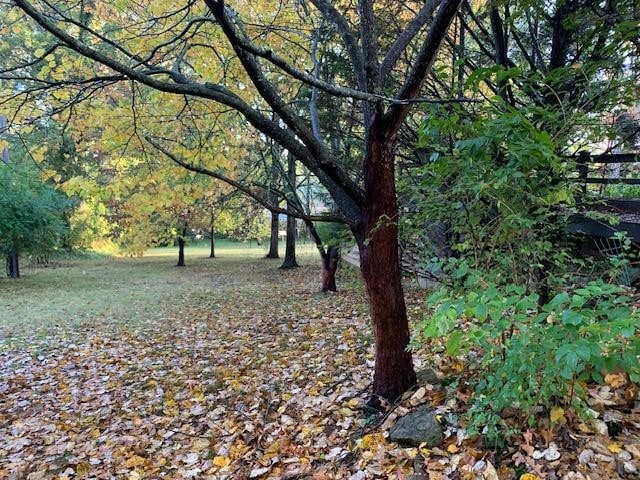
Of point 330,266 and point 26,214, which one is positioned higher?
point 26,214

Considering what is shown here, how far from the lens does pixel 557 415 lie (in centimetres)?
203

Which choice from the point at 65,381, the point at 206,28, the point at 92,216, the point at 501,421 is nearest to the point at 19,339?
the point at 65,381

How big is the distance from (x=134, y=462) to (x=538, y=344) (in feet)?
8.75

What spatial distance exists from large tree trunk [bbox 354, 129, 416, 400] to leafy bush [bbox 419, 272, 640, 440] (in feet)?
2.24

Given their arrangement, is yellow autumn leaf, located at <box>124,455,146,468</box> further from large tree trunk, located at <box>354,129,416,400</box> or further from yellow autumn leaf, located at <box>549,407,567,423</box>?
yellow autumn leaf, located at <box>549,407,567,423</box>

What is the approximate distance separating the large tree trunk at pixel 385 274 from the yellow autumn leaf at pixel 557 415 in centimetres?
97

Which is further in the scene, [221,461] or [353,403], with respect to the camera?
[353,403]

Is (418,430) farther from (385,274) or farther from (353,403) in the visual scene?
(385,274)

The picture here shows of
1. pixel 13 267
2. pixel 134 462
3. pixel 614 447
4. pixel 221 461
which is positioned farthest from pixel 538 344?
pixel 13 267

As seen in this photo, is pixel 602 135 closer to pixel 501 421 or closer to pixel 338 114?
pixel 501 421

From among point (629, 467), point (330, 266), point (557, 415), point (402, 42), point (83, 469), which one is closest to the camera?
point (629, 467)

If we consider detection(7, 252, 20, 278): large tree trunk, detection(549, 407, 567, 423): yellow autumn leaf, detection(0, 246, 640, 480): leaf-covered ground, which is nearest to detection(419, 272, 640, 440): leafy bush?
detection(549, 407, 567, 423): yellow autumn leaf

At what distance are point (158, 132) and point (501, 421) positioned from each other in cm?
435

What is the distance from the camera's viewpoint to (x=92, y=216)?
1952cm
